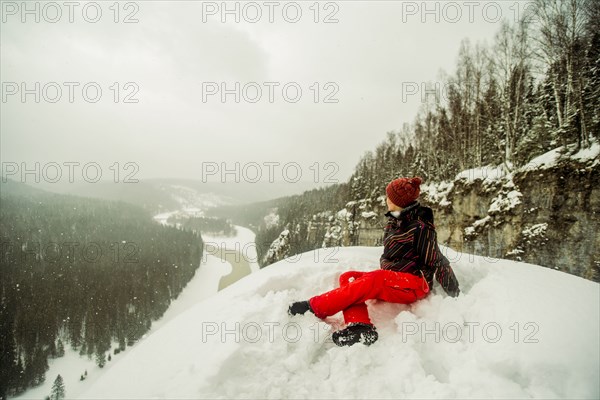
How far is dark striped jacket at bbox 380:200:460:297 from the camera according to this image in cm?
317

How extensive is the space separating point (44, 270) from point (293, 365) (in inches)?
3907

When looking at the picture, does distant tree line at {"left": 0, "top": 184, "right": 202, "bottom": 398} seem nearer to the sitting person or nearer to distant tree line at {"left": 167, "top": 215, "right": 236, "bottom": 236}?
distant tree line at {"left": 167, "top": 215, "right": 236, "bottom": 236}

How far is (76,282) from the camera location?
214 feet

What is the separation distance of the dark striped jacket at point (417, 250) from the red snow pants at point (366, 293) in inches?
7.5

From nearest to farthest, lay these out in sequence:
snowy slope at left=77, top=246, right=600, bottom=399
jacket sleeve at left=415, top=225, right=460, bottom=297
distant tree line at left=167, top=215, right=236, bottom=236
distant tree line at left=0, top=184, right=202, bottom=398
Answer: snowy slope at left=77, top=246, right=600, bottom=399, jacket sleeve at left=415, top=225, right=460, bottom=297, distant tree line at left=0, top=184, right=202, bottom=398, distant tree line at left=167, top=215, right=236, bottom=236

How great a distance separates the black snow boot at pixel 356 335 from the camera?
2559mm

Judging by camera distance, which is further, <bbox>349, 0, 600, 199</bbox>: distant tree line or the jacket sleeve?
<bbox>349, 0, 600, 199</bbox>: distant tree line

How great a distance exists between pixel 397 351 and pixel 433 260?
1.29 metres

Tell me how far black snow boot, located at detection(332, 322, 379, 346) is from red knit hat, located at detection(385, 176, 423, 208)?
167 cm

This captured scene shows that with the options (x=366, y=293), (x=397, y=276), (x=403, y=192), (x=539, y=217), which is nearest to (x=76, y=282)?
(x=366, y=293)

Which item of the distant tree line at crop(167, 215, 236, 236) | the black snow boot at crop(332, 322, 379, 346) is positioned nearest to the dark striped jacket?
the black snow boot at crop(332, 322, 379, 346)

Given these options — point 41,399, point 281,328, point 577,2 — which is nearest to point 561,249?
point 577,2

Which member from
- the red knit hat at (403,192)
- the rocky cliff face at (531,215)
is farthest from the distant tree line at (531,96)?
the red knit hat at (403,192)

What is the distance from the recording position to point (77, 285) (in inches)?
2522
